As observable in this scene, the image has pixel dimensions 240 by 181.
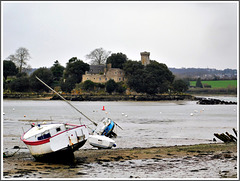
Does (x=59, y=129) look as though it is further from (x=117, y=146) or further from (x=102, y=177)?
(x=117, y=146)

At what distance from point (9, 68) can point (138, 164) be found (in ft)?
309

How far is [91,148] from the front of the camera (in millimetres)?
22297

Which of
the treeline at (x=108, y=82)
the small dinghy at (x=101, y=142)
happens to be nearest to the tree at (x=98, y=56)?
the treeline at (x=108, y=82)

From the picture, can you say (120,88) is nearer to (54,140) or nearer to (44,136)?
Result: (44,136)

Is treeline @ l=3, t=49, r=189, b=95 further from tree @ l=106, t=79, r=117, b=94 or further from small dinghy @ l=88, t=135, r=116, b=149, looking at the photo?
small dinghy @ l=88, t=135, r=116, b=149

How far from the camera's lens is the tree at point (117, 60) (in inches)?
4220

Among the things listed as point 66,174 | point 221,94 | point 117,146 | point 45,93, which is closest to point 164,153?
point 117,146

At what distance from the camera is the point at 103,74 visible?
10656 centimetres

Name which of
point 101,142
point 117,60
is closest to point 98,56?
point 117,60

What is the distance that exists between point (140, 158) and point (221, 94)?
13071cm

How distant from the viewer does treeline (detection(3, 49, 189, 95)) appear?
10225 centimetres

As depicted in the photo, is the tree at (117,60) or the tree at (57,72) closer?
the tree at (117,60)

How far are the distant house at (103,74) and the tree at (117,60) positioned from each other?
83.5 inches

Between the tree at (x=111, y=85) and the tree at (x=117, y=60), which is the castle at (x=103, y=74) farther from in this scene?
the tree at (x=117, y=60)
